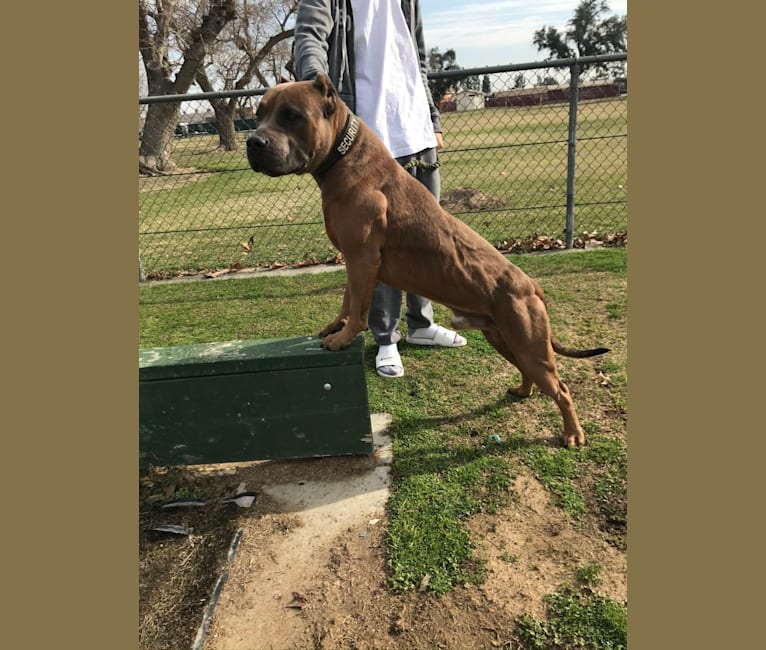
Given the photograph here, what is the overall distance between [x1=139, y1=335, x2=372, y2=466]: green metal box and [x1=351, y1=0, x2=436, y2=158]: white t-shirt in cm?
160

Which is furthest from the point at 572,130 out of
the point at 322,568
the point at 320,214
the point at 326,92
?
the point at 322,568

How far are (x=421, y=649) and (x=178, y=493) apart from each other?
174 cm

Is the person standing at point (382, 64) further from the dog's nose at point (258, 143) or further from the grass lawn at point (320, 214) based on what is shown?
the grass lawn at point (320, 214)

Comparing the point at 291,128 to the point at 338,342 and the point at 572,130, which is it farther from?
the point at 572,130

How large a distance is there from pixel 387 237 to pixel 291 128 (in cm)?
74

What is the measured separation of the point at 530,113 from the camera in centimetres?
896

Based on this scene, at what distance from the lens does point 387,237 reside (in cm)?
295

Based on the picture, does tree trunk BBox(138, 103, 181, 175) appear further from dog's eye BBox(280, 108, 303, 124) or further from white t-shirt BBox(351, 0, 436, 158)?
dog's eye BBox(280, 108, 303, 124)

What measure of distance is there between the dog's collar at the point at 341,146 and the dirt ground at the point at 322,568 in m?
1.77

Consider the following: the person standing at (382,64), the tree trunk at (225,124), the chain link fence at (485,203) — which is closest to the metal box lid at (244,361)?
the person standing at (382,64)

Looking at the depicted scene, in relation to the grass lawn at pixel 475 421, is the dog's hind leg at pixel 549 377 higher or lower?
higher

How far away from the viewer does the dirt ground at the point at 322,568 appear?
7.58 feet

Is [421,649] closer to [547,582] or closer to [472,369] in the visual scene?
[547,582]

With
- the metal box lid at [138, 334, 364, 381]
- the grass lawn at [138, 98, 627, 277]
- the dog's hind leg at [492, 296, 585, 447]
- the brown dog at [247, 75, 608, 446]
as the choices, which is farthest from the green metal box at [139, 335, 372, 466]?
the grass lawn at [138, 98, 627, 277]
